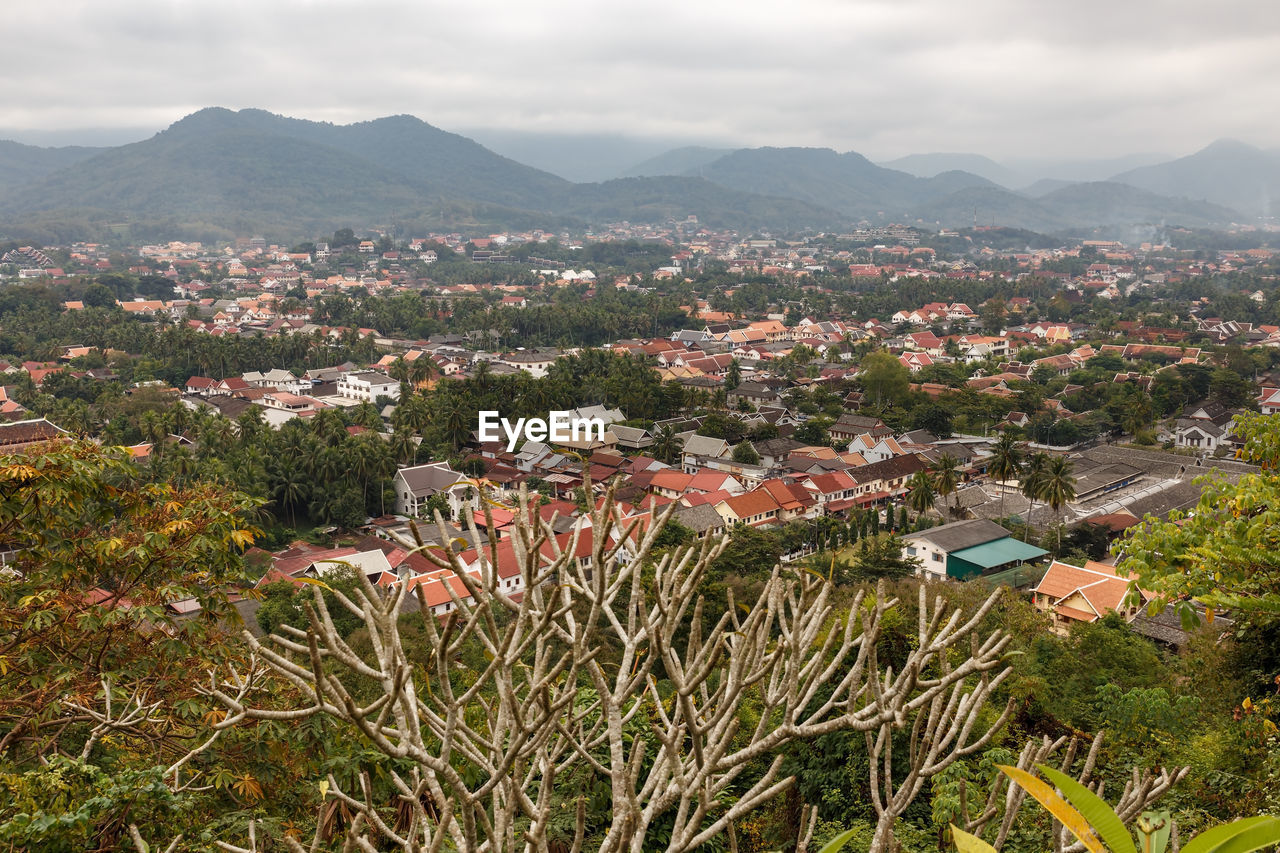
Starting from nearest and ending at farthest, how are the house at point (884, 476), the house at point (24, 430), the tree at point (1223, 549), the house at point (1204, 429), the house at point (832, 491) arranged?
the tree at point (1223, 549), the house at point (24, 430), the house at point (832, 491), the house at point (884, 476), the house at point (1204, 429)

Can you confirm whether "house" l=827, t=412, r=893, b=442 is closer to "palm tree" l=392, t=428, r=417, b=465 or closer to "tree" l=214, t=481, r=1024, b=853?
"palm tree" l=392, t=428, r=417, b=465

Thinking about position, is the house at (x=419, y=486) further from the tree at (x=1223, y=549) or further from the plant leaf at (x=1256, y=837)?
the plant leaf at (x=1256, y=837)

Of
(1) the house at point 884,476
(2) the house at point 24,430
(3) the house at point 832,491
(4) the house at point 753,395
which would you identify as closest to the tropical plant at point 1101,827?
(3) the house at point 832,491

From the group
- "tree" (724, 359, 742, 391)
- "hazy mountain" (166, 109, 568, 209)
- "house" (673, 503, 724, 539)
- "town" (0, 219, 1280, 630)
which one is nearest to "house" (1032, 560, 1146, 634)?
"town" (0, 219, 1280, 630)

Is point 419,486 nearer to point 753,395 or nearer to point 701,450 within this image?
point 701,450

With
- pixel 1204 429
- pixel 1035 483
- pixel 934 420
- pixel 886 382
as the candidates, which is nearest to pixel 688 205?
pixel 886 382

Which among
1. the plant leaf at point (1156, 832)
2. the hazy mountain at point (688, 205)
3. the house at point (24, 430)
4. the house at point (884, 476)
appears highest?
the hazy mountain at point (688, 205)
